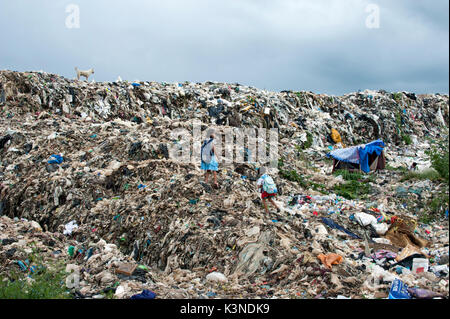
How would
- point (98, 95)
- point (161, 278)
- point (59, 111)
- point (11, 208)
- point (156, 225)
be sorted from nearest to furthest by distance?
point (161, 278)
point (156, 225)
point (11, 208)
point (59, 111)
point (98, 95)

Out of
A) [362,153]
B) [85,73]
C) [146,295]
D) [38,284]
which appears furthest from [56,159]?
[362,153]

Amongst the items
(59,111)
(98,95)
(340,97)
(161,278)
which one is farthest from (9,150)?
(340,97)

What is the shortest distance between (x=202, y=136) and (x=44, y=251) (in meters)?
5.01

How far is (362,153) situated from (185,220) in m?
6.06

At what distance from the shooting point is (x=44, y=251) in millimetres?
4973

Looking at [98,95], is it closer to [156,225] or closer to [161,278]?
[156,225]

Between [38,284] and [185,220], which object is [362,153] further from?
[38,284]

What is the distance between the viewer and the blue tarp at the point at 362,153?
909 cm

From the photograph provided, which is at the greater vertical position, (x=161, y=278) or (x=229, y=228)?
(x=229, y=228)

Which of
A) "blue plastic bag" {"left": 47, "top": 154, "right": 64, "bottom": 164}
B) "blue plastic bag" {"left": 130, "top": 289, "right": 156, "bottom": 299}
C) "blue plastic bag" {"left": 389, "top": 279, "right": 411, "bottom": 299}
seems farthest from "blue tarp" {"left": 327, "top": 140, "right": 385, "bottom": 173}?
"blue plastic bag" {"left": 47, "top": 154, "right": 64, "bottom": 164}

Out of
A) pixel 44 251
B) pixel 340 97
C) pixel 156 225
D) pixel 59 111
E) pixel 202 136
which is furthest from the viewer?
pixel 340 97

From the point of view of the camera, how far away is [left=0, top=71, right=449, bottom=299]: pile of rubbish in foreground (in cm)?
401

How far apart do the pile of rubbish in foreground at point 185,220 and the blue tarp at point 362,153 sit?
46 cm

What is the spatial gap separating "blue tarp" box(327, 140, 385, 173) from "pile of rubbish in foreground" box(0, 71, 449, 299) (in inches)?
18.3
